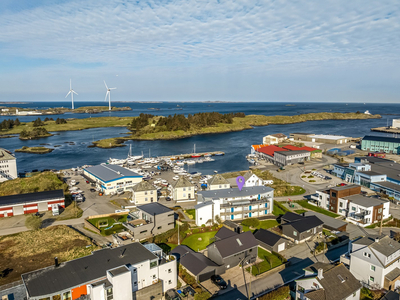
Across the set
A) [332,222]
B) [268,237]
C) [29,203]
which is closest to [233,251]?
[268,237]

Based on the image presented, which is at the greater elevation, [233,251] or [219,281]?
[233,251]

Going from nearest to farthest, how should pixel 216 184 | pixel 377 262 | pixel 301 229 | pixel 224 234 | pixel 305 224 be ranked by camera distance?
pixel 377 262 < pixel 224 234 < pixel 301 229 < pixel 305 224 < pixel 216 184

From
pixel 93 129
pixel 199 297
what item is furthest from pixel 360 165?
pixel 93 129

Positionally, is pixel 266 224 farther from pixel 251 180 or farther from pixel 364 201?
pixel 364 201

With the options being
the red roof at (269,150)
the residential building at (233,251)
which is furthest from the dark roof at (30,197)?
the red roof at (269,150)

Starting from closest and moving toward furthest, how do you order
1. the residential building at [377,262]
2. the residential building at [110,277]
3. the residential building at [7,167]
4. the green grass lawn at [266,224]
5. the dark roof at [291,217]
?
1. the residential building at [110,277]
2. the residential building at [377,262]
3. the dark roof at [291,217]
4. the green grass lawn at [266,224]
5. the residential building at [7,167]

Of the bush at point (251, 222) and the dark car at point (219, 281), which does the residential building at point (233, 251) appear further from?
the bush at point (251, 222)

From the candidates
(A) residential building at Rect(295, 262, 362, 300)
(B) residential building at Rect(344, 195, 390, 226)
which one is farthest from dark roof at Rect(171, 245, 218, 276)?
(B) residential building at Rect(344, 195, 390, 226)

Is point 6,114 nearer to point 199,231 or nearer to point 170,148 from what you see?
point 170,148
